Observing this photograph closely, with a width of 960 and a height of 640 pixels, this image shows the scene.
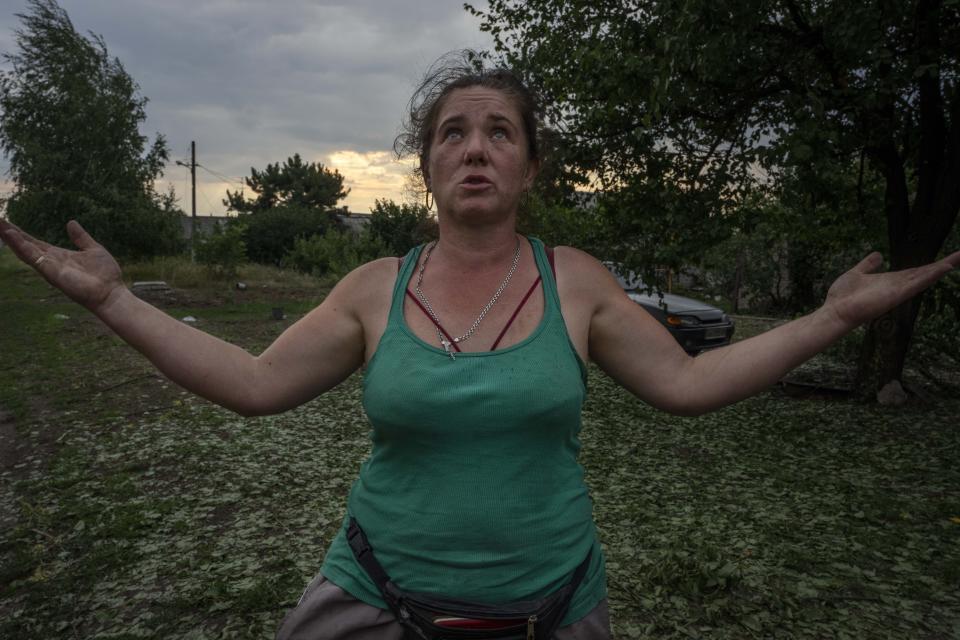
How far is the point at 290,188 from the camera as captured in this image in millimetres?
59812

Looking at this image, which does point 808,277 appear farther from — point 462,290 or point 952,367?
point 462,290

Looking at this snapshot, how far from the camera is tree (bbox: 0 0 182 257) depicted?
28.0m

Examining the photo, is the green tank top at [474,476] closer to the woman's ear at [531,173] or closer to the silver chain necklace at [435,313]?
the silver chain necklace at [435,313]

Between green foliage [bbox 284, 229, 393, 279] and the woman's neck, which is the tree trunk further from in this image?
green foliage [bbox 284, 229, 393, 279]

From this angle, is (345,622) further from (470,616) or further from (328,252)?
(328,252)

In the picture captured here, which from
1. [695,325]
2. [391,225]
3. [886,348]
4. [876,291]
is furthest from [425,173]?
[391,225]

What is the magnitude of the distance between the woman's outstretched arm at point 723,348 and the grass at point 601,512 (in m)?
2.47

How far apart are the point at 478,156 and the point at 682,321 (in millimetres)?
10889

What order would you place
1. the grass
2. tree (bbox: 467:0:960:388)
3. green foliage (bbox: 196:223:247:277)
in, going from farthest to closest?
green foliage (bbox: 196:223:247:277) < tree (bbox: 467:0:960:388) < the grass

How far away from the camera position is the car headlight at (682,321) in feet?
39.2

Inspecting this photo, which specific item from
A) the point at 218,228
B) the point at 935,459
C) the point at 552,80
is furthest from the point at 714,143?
the point at 218,228

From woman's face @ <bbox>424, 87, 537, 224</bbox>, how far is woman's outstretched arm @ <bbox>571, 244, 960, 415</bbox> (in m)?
0.28

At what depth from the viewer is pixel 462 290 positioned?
5.78 feet

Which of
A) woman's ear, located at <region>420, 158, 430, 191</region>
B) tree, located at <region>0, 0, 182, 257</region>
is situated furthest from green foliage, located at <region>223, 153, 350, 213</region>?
woman's ear, located at <region>420, 158, 430, 191</region>
